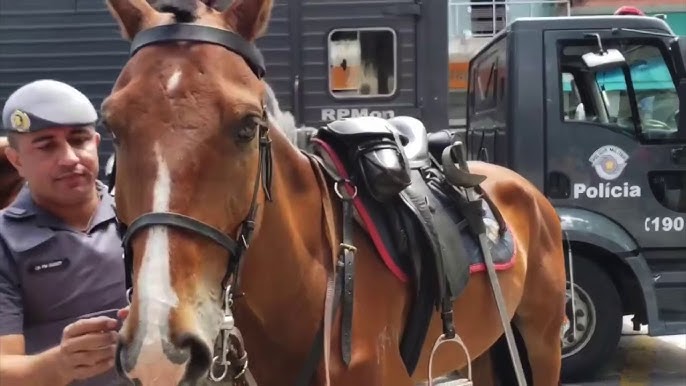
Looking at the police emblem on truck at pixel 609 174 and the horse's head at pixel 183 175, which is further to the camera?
the police emblem on truck at pixel 609 174

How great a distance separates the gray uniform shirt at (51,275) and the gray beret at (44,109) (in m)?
0.24

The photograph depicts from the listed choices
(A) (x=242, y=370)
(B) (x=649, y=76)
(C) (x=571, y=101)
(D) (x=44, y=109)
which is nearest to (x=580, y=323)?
(C) (x=571, y=101)

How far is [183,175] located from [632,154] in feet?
16.0

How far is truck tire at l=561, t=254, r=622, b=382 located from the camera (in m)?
5.91

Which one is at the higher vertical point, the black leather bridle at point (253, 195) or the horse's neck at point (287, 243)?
the black leather bridle at point (253, 195)

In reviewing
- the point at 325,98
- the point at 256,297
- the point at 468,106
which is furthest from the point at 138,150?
the point at 468,106

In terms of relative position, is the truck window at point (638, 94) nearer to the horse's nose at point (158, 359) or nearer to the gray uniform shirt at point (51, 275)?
the gray uniform shirt at point (51, 275)

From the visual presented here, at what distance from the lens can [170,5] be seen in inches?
74.1

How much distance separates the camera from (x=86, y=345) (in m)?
1.83

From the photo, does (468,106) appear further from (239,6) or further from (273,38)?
(239,6)

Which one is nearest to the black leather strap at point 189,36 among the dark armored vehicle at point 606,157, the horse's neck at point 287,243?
the horse's neck at point 287,243

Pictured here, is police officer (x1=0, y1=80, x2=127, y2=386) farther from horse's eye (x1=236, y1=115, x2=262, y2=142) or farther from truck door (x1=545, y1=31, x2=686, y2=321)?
truck door (x1=545, y1=31, x2=686, y2=321)

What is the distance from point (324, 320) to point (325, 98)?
4296mm

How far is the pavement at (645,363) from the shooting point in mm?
6074
